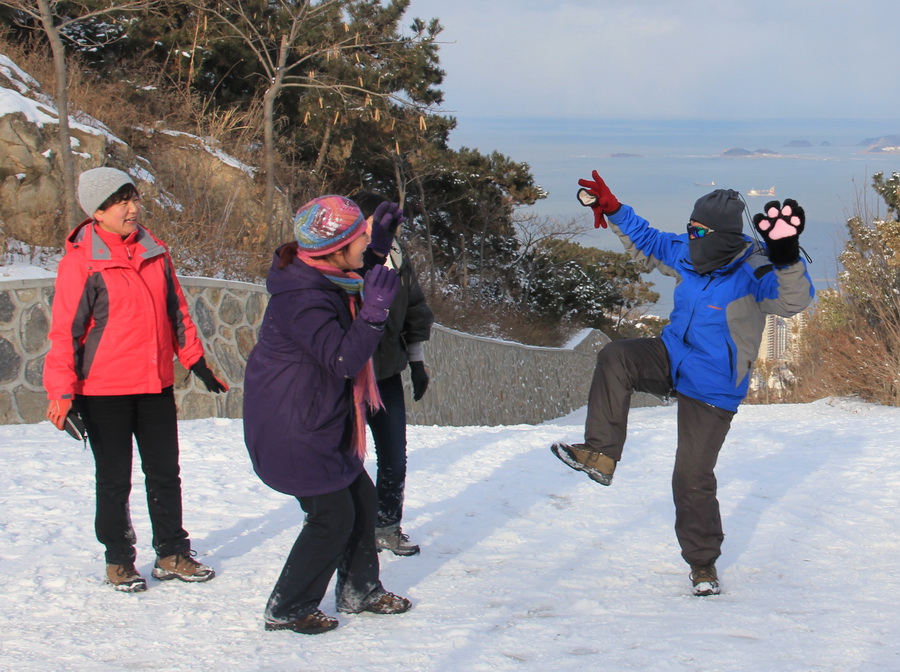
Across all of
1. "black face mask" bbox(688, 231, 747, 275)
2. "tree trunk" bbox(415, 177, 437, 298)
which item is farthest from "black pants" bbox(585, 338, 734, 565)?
"tree trunk" bbox(415, 177, 437, 298)

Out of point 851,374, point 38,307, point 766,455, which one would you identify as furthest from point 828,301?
point 38,307

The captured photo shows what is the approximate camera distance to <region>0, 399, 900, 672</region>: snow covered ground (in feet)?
10.4

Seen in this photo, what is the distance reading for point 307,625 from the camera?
3.33 metres

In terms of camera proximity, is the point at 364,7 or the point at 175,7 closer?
the point at 175,7

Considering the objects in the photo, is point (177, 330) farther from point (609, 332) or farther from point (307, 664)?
point (609, 332)

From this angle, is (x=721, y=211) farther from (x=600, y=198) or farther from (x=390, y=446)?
(x=390, y=446)

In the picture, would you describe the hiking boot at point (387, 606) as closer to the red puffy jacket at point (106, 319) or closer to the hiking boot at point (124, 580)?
the hiking boot at point (124, 580)

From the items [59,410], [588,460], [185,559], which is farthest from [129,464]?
[588,460]

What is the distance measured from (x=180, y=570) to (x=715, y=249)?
2.65 metres

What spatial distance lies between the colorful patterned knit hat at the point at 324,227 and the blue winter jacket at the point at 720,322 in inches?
61.5

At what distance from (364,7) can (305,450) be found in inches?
884

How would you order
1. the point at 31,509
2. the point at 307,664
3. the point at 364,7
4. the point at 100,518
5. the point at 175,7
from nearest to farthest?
the point at 307,664 < the point at 100,518 < the point at 31,509 < the point at 175,7 < the point at 364,7

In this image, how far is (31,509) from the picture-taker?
4.84m

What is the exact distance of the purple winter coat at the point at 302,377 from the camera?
3.08m
